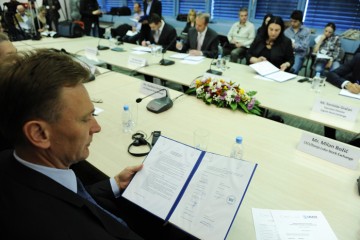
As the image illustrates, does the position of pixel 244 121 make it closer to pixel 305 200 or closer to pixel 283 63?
pixel 305 200

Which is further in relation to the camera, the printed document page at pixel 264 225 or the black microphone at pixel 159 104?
the black microphone at pixel 159 104

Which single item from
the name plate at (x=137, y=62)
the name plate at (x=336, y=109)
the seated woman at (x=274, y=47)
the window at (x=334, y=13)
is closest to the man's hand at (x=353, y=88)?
the name plate at (x=336, y=109)

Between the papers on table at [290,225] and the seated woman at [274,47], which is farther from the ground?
the seated woman at [274,47]

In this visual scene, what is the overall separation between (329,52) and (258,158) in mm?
3790

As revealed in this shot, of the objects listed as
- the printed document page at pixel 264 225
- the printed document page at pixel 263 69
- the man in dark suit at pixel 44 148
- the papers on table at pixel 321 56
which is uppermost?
the man in dark suit at pixel 44 148

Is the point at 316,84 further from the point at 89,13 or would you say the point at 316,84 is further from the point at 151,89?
the point at 89,13

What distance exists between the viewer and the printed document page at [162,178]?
947 millimetres

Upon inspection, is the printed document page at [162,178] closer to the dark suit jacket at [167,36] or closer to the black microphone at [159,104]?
the black microphone at [159,104]

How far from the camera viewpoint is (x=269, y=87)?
234 cm

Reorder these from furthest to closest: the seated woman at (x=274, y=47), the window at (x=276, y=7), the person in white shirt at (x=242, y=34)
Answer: the window at (x=276, y=7) < the person in white shirt at (x=242, y=34) < the seated woman at (x=274, y=47)

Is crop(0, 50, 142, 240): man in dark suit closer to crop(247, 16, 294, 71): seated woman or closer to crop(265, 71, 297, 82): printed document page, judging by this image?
crop(265, 71, 297, 82): printed document page

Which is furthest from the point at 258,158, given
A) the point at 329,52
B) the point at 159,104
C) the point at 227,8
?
the point at 227,8

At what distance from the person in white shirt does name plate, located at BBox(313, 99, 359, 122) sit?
2.98 meters

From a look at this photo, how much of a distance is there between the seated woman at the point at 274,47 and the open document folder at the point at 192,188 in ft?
7.86
